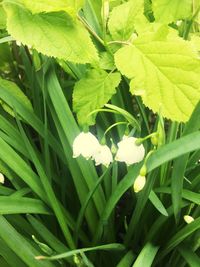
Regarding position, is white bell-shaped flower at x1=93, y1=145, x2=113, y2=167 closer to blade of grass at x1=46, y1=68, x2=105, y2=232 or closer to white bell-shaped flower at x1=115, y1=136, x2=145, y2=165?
white bell-shaped flower at x1=115, y1=136, x2=145, y2=165

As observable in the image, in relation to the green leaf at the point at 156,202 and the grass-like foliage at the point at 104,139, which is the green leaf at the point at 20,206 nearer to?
the grass-like foliage at the point at 104,139

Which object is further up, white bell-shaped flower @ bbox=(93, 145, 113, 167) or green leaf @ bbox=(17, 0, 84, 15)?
green leaf @ bbox=(17, 0, 84, 15)

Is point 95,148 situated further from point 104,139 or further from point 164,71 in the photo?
point 164,71

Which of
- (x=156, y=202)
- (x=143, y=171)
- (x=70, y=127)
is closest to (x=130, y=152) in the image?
(x=143, y=171)

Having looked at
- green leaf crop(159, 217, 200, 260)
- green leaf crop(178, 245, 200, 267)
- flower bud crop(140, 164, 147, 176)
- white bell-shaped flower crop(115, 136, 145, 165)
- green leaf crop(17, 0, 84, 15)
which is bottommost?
green leaf crop(178, 245, 200, 267)

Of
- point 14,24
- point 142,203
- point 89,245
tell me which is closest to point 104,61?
point 14,24

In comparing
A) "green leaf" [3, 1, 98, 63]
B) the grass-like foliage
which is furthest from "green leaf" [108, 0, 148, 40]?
"green leaf" [3, 1, 98, 63]
